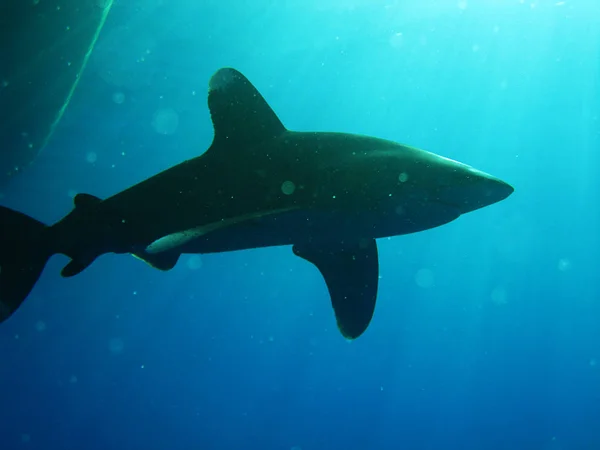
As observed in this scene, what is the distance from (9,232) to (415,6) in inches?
937

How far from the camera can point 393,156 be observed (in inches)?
147

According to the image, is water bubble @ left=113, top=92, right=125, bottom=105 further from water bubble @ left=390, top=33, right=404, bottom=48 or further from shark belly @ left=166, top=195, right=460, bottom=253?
shark belly @ left=166, top=195, right=460, bottom=253

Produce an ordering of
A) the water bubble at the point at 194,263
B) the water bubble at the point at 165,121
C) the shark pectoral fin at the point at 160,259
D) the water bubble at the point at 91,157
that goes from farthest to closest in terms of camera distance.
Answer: the water bubble at the point at 194,263, the water bubble at the point at 91,157, the water bubble at the point at 165,121, the shark pectoral fin at the point at 160,259

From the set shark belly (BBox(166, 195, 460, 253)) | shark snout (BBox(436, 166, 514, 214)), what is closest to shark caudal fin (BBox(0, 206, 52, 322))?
shark belly (BBox(166, 195, 460, 253))

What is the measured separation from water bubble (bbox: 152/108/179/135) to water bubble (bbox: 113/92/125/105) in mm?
2677

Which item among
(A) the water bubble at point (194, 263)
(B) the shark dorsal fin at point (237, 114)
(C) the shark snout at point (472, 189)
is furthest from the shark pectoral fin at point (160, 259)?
(A) the water bubble at point (194, 263)

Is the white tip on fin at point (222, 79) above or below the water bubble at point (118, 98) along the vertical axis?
below

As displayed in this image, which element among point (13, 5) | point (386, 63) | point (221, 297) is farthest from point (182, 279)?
point (13, 5)

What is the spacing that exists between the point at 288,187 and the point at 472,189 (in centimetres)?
155

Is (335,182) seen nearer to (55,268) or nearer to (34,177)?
(34,177)

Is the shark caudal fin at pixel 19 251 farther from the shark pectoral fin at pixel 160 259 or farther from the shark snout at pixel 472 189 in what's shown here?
the shark snout at pixel 472 189

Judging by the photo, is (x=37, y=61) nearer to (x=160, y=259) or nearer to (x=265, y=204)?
(x=160, y=259)

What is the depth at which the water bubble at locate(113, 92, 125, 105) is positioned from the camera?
23219 mm

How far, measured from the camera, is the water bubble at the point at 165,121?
86.4 feet
